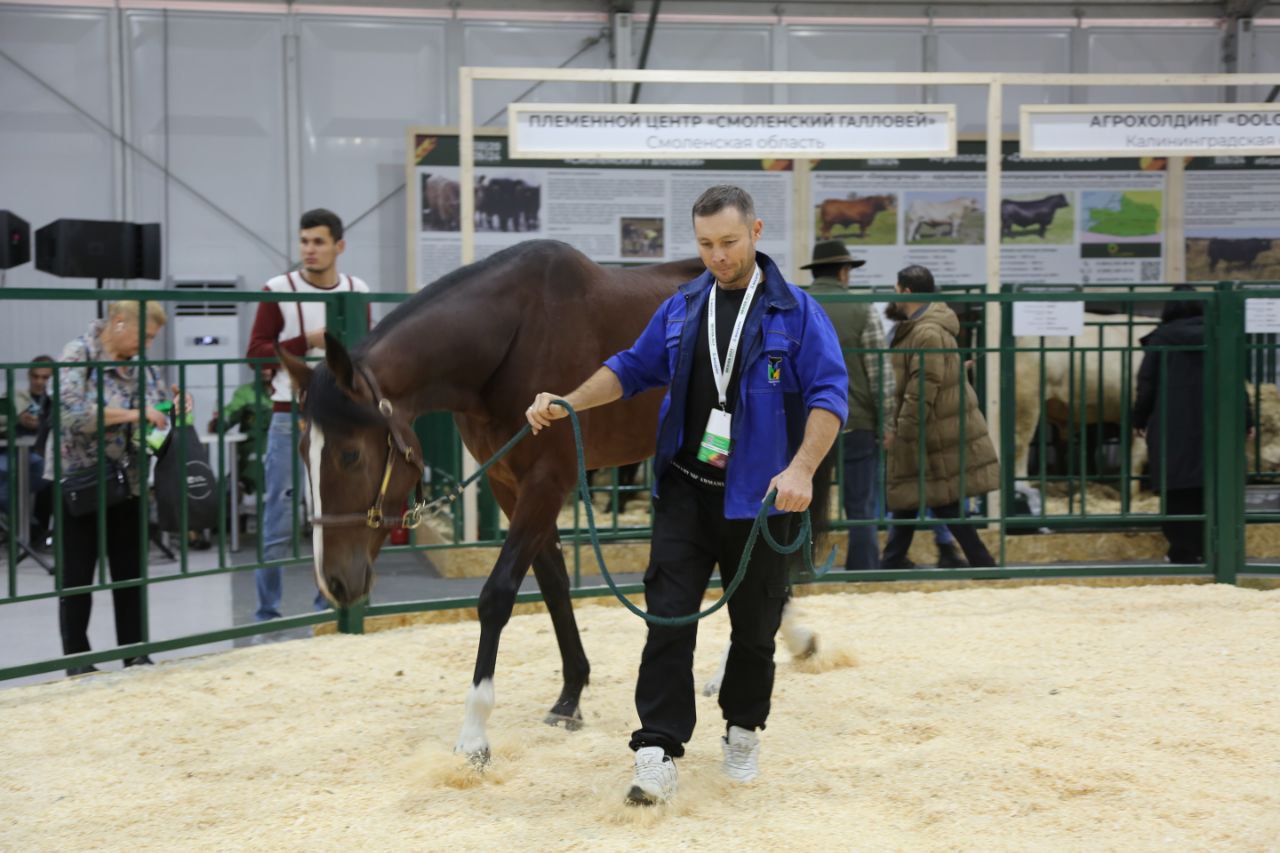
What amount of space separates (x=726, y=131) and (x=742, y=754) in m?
4.39

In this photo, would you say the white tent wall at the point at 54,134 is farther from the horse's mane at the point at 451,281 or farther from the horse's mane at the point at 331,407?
the horse's mane at the point at 331,407

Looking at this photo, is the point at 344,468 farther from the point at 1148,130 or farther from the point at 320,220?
the point at 1148,130

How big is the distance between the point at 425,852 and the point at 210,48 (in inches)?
407

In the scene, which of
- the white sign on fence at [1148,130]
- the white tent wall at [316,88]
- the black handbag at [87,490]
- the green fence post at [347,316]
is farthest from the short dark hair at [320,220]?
the white tent wall at [316,88]

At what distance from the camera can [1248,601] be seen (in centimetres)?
662

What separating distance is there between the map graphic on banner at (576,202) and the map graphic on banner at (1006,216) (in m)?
0.60

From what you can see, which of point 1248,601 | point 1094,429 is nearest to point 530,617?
point 1248,601

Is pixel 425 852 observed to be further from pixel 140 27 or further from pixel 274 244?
pixel 140 27

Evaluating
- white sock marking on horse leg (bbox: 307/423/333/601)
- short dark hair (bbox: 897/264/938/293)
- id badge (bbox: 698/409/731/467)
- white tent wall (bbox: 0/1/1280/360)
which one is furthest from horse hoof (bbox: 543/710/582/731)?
white tent wall (bbox: 0/1/1280/360)

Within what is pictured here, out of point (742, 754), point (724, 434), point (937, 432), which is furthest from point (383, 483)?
point (937, 432)

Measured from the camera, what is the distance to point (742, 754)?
3.85 meters

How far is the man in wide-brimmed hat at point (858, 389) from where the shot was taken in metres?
6.93

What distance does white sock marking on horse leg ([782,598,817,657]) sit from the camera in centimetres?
526

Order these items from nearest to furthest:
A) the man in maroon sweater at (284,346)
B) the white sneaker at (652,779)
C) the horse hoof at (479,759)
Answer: the white sneaker at (652,779), the horse hoof at (479,759), the man in maroon sweater at (284,346)
